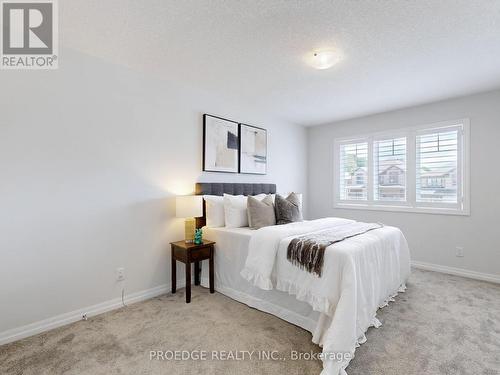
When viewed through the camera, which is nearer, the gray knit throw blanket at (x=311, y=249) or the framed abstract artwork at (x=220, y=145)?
the gray knit throw blanket at (x=311, y=249)

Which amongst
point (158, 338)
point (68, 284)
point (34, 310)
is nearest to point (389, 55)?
point (158, 338)

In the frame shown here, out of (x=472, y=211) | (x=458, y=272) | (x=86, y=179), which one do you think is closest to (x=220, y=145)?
(x=86, y=179)

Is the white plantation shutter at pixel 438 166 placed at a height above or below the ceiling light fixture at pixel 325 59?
below

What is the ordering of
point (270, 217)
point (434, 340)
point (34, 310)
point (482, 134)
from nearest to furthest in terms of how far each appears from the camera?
point (434, 340) → point (34, 310) → point (270, 217) → point (482, 134)

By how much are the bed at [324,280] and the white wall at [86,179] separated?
0.65 metres

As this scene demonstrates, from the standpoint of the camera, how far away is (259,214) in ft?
10.0

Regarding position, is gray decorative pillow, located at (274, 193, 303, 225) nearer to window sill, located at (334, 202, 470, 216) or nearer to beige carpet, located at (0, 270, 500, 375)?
beige carpet, located at (0, 270, 500, 375)

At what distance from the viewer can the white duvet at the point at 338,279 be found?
171cm

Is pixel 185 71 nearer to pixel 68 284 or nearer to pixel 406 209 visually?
pixel 68 284

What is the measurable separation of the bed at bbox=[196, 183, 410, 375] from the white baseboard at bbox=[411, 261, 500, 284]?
1.11 m

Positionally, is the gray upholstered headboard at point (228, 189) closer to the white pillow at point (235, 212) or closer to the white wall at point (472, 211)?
the white pillow at point (235, 212)

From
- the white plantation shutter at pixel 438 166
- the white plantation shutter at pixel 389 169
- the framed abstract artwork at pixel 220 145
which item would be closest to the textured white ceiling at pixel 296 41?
the framed abstract artwork at pixel 220 145

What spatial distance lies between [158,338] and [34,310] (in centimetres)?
110

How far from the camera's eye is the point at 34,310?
84.0 inches
